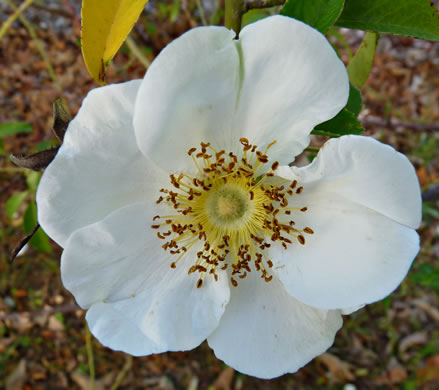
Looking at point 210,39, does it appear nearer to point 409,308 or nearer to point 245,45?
point 245,45

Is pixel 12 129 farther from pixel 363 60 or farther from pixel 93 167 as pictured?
pixel 363 60

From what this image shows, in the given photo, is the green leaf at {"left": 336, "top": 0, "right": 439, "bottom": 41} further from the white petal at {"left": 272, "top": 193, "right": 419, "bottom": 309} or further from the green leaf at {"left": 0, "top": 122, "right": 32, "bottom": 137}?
the green leaf at {"left": 0, "top": 122, "right": 32, "bottom": 137}

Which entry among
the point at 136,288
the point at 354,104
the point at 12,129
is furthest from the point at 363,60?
the point at 12,129

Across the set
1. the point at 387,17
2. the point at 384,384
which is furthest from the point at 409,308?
the point at 387,17

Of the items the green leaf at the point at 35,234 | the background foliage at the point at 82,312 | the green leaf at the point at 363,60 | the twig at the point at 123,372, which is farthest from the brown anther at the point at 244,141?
the twig at the point at 123,372

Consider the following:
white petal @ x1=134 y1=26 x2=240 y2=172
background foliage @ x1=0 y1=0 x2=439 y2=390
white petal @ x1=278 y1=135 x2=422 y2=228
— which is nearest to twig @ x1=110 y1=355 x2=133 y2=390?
background foliage @ x1=0 y1=0 x2=439 y2=390

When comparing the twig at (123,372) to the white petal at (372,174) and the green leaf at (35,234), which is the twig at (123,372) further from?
the white petal at (372,174)
